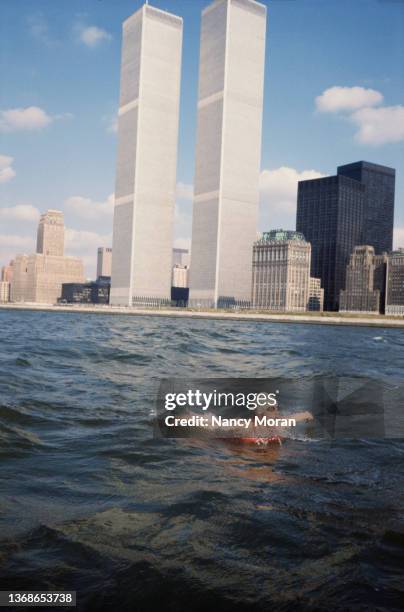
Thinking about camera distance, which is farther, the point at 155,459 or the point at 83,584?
the point at 155,459

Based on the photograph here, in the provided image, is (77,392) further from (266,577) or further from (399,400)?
(266,577)

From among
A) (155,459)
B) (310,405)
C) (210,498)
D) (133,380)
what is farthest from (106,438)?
(133,380)

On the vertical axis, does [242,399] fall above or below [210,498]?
above

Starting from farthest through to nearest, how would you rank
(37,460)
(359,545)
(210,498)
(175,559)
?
(37,460), (210,498), (359,545), (175,559)

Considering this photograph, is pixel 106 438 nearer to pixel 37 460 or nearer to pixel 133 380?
pixel 37 460

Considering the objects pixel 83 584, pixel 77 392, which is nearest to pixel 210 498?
pixel 83 584

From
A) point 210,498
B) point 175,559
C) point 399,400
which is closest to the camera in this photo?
point 175,559
